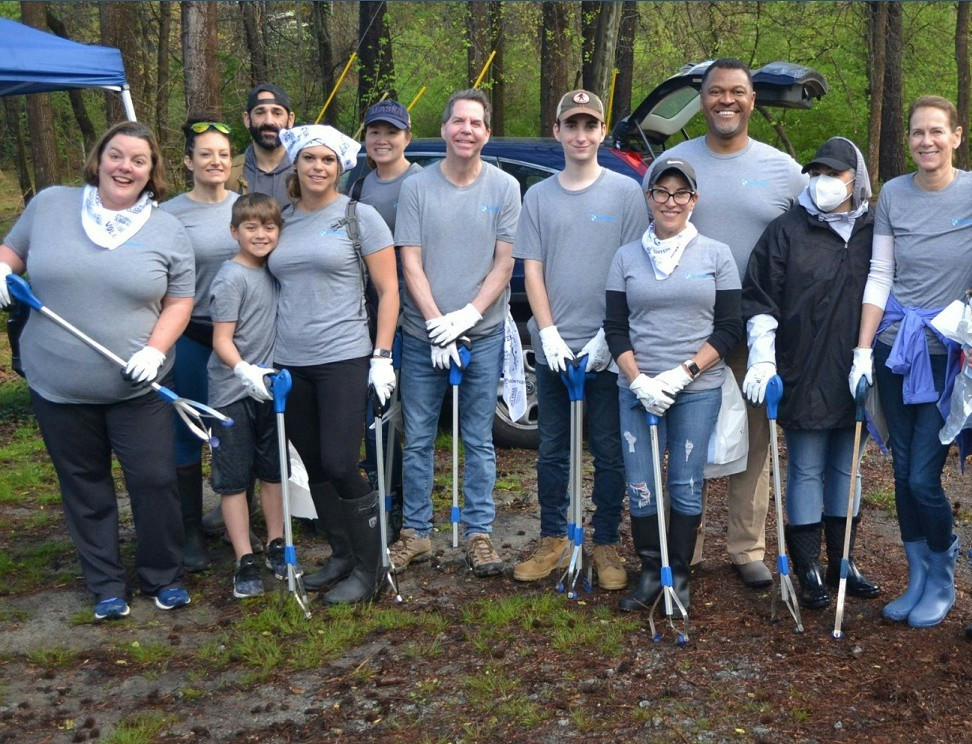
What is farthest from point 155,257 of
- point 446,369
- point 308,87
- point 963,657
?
point 308,87

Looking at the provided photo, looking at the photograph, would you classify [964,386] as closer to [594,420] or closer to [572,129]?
[594,420]

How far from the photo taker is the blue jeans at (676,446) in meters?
4.45

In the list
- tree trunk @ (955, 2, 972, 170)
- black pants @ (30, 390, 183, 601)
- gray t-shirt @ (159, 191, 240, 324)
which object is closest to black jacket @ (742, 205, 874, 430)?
gray t-shirt @ (159, 191, 240, 324)

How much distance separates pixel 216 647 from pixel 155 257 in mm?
1677

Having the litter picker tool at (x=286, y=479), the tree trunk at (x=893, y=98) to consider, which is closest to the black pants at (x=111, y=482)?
the litter picker tool at (x=286, y=479)

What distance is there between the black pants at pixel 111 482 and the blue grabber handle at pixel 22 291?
0.44 metres

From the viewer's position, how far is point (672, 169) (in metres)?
4.33

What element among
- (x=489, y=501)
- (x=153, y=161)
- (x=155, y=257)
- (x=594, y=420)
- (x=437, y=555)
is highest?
(x=153, y=161)

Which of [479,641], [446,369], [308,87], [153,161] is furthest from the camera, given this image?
[308,87]

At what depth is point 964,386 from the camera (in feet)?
13.4

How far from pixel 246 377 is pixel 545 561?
5.39ft

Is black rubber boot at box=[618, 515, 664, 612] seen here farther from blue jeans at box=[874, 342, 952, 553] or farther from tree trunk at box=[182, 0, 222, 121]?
tree trunk at box=[182, 0, 222, 121]

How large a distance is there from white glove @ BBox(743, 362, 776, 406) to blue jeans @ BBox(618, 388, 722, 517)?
144 millimetres

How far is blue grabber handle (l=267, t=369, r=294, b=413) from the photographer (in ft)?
14.8
